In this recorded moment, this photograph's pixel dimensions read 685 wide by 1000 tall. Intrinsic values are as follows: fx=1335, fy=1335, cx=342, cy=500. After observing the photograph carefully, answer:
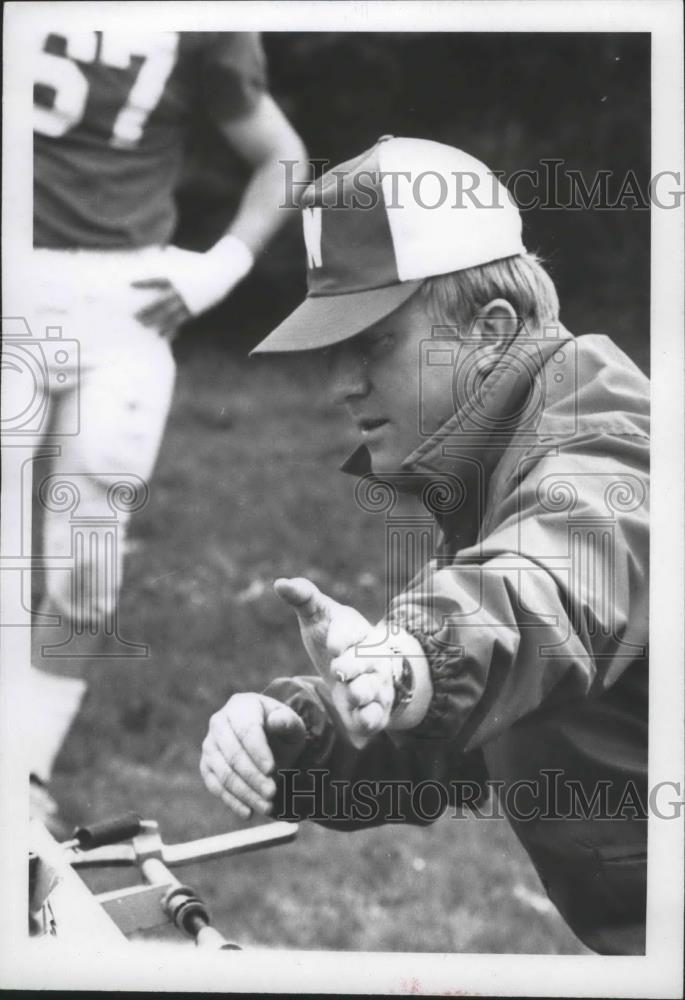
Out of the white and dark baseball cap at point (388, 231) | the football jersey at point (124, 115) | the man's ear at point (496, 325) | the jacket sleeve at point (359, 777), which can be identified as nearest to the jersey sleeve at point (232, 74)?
the football jersey at point (124, 115)

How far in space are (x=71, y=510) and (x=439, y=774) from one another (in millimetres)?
623

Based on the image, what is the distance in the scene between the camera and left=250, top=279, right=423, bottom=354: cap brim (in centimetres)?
172

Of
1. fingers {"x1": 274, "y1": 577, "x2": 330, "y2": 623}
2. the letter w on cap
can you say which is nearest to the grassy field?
the letter w on cap

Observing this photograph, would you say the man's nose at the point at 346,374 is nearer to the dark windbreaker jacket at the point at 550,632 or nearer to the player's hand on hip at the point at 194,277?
the dark windbreaker jacket at the point at 550,632

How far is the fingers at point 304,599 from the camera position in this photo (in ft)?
5.00

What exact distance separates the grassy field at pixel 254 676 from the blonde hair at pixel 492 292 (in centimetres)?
21

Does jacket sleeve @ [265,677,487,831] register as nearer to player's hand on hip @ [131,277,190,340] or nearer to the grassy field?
the grassy field

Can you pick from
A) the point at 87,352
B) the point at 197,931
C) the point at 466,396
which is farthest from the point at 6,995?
the point at 466,396

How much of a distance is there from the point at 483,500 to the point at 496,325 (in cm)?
23

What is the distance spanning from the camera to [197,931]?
179cm

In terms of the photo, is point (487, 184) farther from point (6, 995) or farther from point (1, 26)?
point (6, 995)

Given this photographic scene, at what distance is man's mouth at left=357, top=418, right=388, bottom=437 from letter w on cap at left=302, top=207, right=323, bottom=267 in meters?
0.22

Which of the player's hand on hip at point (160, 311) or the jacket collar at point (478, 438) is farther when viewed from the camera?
the player's hand on hip at point (160, 311)

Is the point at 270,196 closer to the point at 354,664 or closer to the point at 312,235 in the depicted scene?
the point at 312,235
